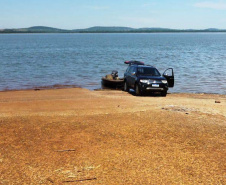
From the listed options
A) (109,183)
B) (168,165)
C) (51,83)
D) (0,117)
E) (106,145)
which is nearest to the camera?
(109,183)

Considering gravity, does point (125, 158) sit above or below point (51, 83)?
above

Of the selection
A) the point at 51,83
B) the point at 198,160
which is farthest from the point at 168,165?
the point at 51,83

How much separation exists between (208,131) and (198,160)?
233cm

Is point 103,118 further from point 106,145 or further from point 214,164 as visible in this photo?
point 214,164

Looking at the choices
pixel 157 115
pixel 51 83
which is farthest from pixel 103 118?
pixel 51 83

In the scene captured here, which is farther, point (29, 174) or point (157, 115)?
point (157, 115)

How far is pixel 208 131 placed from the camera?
9.58m

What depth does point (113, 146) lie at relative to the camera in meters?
8.23

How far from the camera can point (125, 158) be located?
7.47 metres

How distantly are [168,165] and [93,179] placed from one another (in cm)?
168

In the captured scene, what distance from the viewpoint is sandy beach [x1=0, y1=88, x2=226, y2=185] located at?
6.59m

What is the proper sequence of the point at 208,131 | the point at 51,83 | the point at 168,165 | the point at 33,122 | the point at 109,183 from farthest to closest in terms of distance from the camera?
1. the point at 51,83
2. the point at 33,122
3. the point at 208,131
4. the point at 168,165
5. the point at 109,183

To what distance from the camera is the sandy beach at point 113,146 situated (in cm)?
659

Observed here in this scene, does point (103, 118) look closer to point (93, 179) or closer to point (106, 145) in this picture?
point (106, 145)
